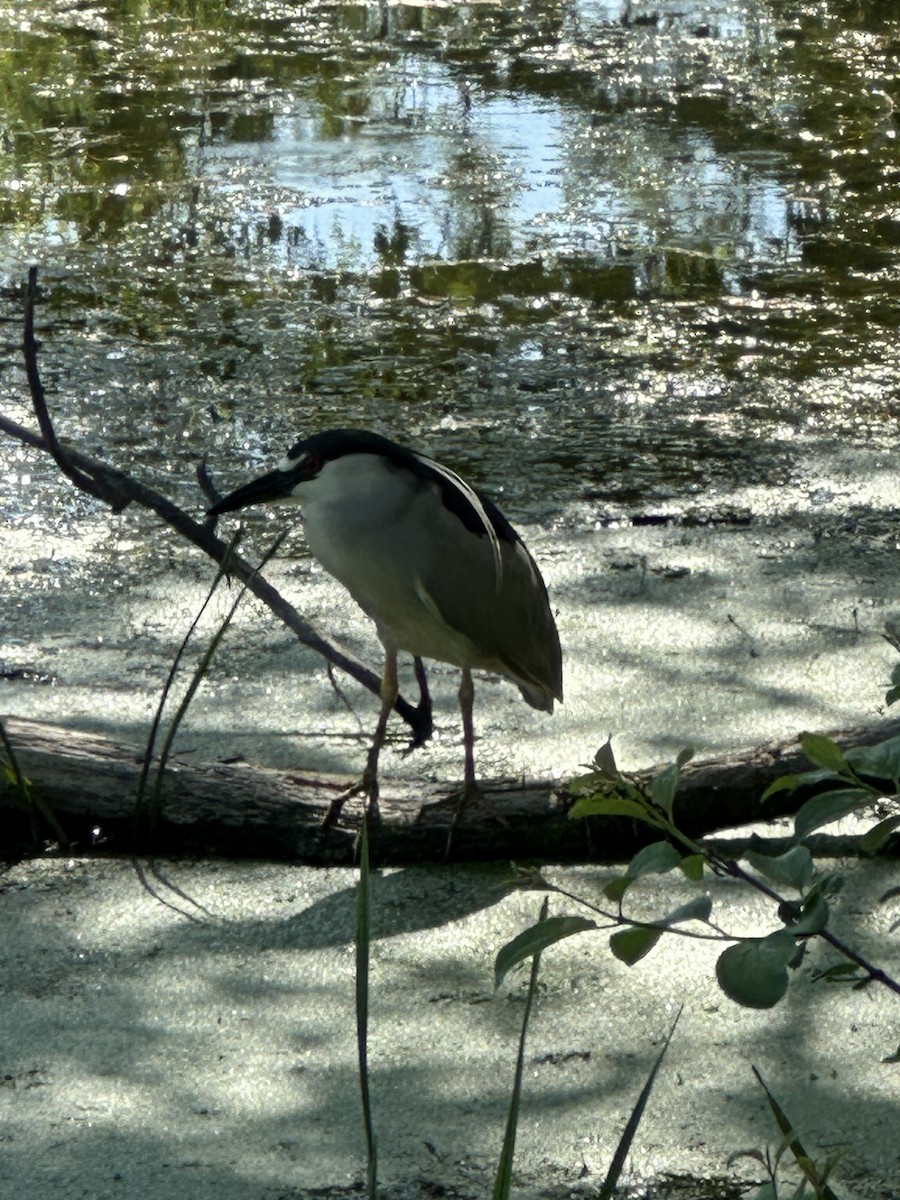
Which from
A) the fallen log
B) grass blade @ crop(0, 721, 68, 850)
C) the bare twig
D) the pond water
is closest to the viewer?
grass blade @ crop(0, 721, 68, 850)

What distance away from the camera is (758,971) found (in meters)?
1.29

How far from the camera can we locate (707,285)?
6.23 m

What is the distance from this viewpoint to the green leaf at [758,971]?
1.28 meters

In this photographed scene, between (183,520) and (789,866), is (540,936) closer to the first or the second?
(789,866)

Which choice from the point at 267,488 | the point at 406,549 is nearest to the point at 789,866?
the point at 406,549

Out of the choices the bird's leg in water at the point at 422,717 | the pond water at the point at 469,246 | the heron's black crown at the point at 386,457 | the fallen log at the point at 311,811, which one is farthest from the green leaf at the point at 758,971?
the pond water at the point at 469,246

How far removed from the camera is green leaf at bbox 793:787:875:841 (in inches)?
54.8

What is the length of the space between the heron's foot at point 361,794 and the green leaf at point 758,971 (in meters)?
1.54

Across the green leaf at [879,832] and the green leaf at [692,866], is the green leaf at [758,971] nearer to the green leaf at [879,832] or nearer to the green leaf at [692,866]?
the green leaf at [692,866]

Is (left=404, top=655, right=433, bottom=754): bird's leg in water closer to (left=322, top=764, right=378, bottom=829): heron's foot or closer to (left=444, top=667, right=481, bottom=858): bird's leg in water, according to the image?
(left=444, top=667, right=481, bottom=858): bird's leg in water

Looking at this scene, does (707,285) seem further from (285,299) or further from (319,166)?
(319,166)

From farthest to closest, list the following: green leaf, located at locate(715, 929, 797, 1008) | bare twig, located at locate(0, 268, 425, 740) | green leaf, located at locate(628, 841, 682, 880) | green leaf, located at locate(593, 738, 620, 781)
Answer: bare twig, located at locate(0, 268, 425, 740)
green leaf, located at locate(593, 738, 620, 781)
green leaf, located at locate(628, 841, 682, 880)
green leaf, located at locate(715, 929, 797, 1008)

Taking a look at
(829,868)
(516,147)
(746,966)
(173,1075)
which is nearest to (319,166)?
(516,147)

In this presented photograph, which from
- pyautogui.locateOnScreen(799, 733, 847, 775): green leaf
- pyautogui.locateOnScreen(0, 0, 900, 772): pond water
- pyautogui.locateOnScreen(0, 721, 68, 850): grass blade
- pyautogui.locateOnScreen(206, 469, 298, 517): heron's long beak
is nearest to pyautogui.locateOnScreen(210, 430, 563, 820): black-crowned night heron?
pyautogui.locateOnScreen(206, 469, 298, 517): heron's long beak
